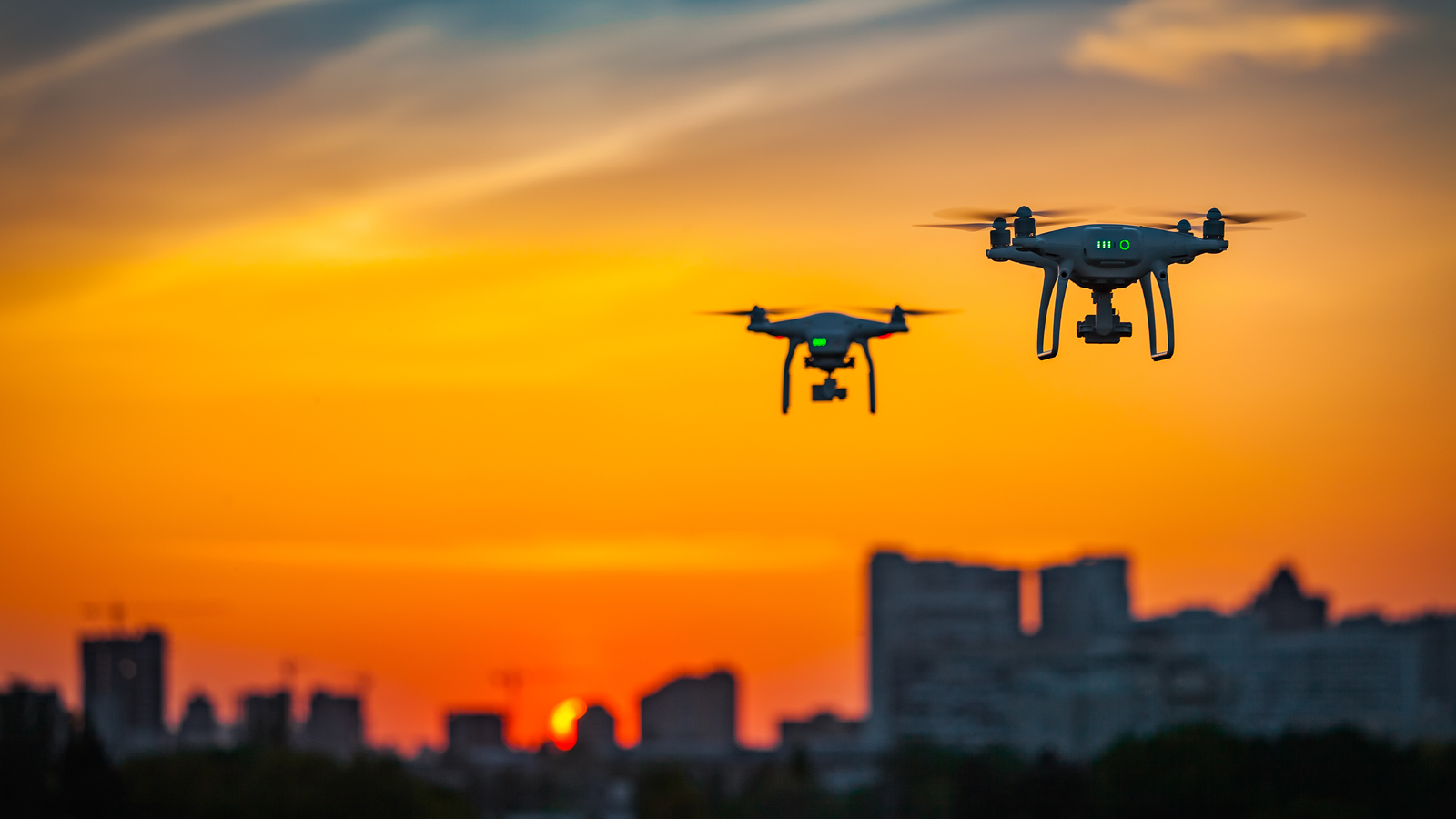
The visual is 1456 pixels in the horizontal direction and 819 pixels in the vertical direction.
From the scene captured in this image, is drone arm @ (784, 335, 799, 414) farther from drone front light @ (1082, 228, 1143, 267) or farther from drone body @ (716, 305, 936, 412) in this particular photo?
drone front light @ (1082, 228, 1143, 267)

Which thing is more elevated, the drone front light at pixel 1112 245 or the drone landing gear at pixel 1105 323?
the drone front light at pixel 1112 245

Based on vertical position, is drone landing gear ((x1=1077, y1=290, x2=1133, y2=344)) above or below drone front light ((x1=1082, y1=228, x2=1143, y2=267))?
below

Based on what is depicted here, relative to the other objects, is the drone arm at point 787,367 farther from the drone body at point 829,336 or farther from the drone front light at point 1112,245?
the drone front light at point 1112,245

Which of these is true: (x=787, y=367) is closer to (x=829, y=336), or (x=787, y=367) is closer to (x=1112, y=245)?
(x=829, y=336)

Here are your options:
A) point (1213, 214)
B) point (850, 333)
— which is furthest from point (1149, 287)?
point (850, 333)
